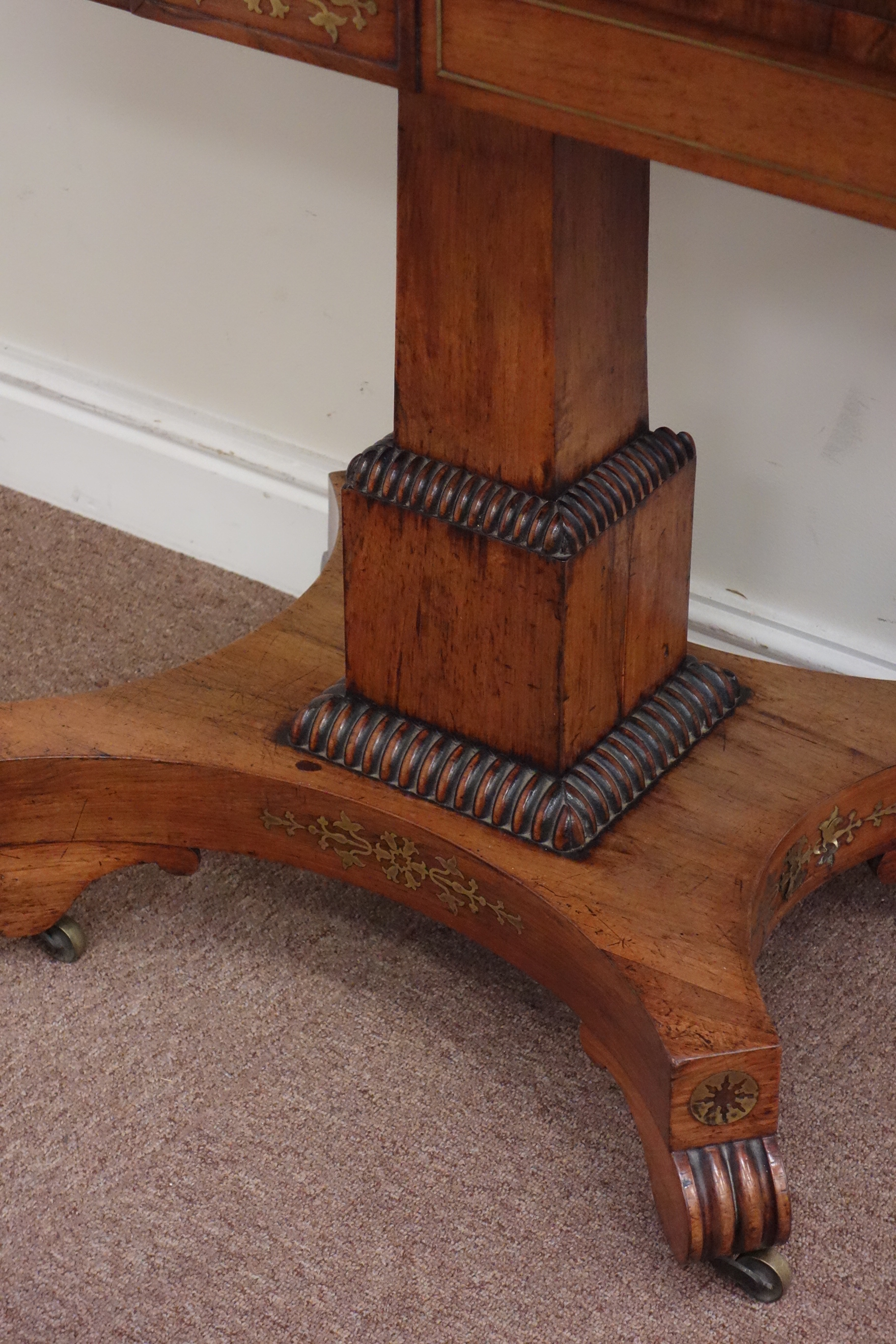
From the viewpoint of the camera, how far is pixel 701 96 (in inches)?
27.2

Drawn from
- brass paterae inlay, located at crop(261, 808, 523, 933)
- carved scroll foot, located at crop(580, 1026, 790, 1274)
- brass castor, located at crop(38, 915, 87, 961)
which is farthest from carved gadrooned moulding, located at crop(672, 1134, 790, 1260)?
brass castor, located at crop(38, 915, 87, 961)

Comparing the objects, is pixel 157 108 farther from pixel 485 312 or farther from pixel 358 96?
pixel 485 312

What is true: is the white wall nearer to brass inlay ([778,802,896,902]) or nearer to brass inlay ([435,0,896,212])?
brass inlay ([778,802,896,902])

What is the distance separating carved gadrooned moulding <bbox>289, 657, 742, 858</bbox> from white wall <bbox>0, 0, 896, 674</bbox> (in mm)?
235

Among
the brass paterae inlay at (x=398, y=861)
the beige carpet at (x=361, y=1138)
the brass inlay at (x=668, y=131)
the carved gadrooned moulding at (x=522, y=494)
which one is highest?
the brass inlay at (x=668, y=131)

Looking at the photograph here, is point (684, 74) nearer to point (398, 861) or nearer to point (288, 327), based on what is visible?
point (398, 861)

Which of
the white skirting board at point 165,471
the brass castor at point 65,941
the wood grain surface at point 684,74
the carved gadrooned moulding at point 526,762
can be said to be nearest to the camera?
the wood grain surface at point 684,74

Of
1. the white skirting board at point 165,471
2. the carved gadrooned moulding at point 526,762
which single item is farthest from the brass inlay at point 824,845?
the white skirting board at point 165,471

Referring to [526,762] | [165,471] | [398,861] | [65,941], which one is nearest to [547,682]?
[526,762]

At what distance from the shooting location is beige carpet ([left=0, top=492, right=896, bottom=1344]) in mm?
930

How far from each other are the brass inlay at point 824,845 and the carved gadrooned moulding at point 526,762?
4.1 inches

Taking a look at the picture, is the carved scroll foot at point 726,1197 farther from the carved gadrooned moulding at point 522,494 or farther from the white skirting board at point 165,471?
the white skirting board at point 165,471

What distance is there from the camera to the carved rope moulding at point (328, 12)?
76 centimetres

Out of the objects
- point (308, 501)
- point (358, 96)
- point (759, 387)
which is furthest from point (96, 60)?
point (759, 387)
